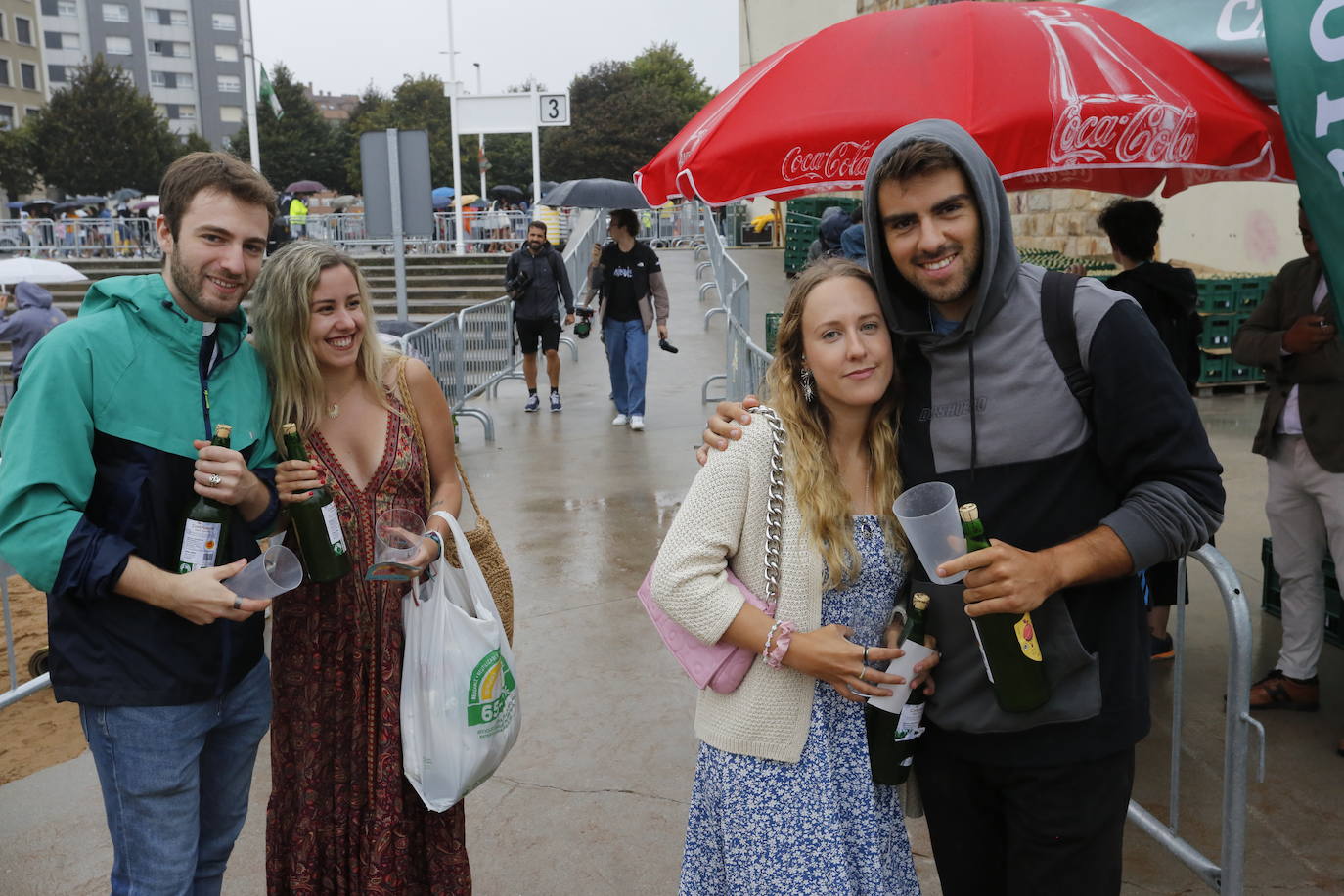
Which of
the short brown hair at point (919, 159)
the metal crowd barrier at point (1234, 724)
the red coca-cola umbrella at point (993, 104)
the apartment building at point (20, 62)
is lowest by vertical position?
the metal crowd barrier at point (1234, 724)

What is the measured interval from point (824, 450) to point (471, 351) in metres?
10.2

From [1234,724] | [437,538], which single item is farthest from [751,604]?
[1234,724]

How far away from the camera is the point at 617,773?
400 cm

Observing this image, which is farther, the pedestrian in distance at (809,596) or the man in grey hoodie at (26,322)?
the man in grey hoodie at (26,322)

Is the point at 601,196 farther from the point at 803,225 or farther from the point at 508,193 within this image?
the point at 508,193

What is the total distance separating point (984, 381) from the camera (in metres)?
1.91

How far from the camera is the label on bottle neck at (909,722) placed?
203cm

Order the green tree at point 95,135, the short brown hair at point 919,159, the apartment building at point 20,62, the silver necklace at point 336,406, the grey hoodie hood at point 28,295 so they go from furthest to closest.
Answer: the apartment building at point 20,62
the green tree at point 95,135
the grey hoodie hood at point 28,295
the silver necklace at point 336,406
the short brown hair at point 919,159

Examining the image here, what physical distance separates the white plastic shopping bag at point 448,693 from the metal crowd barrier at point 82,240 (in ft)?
85.4

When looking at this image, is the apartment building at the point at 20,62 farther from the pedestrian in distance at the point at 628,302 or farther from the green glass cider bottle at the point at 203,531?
the green glass cider bottle at the point at 203,531

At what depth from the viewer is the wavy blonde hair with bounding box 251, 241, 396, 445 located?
2.51 m

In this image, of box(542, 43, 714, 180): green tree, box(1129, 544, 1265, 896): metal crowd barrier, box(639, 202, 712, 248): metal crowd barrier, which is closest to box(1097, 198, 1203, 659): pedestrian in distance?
box(1129, 544, 1265, 896): metal crowd barrier

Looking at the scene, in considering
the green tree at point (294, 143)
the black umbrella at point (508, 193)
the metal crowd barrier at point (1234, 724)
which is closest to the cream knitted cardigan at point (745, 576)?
the metal crowd barrier at point (1234, 724)

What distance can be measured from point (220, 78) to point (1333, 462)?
335 feet
